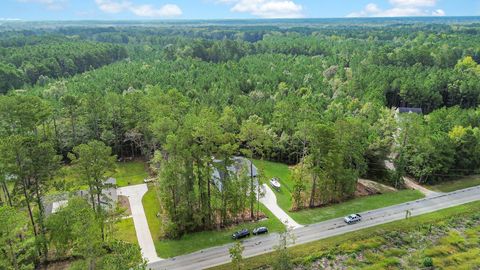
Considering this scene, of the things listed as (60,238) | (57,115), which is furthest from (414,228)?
(57,115)

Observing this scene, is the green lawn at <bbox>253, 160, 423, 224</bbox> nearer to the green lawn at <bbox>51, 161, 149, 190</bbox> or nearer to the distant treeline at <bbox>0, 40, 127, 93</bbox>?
the green lawn at <bbox>51, 161, 149, 190</bbox>

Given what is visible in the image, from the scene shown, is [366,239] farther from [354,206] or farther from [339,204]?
[339,204]

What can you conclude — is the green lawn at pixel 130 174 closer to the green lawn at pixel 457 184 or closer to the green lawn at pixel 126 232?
the green lawn at pixel 126 232

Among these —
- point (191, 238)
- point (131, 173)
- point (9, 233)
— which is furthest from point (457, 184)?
point (9, 233)

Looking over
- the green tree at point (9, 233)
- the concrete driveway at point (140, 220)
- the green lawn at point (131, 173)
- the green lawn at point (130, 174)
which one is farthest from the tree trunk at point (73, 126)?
the green tree at point (9, 233)

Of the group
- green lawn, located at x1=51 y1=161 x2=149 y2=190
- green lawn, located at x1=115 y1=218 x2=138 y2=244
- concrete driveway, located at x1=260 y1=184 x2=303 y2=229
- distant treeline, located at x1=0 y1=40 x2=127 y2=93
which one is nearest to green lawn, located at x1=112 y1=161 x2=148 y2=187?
green lawn, located at x1=51 y1=161 x2=149 y2=190

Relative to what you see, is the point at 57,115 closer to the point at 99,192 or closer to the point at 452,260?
the point at 99,192

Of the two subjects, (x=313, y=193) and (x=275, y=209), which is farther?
(x=313, y=193)
